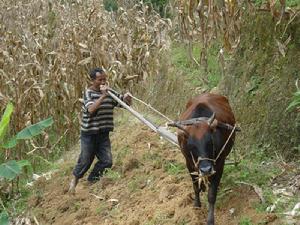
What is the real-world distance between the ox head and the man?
1882 millimetres

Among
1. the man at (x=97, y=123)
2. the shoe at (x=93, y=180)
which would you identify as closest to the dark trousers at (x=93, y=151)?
the man at (x=97, y=123)

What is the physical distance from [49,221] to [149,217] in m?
1.85

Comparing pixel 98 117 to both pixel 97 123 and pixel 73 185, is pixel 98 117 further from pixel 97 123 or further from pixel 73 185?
pixel 73 185

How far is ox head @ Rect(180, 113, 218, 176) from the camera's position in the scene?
16.9 ft

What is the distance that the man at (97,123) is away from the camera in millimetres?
7047

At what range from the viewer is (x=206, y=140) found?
5.19m

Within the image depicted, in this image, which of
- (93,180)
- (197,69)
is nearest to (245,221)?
(93,180)

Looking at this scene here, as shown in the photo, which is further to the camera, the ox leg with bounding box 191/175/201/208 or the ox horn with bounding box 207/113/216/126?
the ox leg with bounding box 191/175/201/208

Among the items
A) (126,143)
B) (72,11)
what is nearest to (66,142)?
(126,143)

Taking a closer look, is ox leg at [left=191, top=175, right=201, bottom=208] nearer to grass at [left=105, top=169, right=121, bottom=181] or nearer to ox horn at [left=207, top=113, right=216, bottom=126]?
ox horn at [left=207, top=113, right=216, bottom=126]

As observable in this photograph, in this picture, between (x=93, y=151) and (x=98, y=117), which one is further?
(x=93, y=151)

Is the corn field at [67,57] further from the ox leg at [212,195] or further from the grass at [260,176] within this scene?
the ox leg at [212,195]

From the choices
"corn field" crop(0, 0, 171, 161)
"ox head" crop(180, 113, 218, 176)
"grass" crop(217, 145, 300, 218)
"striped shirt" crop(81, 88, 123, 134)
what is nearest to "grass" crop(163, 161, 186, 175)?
"grass" crop(217, 145, 300, 218)

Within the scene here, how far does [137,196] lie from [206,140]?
2011 millimetres
